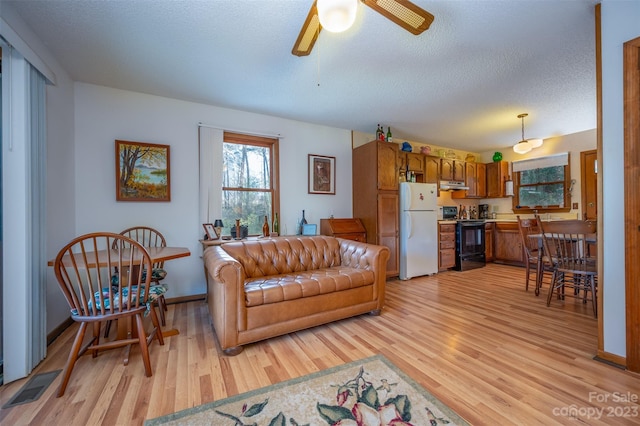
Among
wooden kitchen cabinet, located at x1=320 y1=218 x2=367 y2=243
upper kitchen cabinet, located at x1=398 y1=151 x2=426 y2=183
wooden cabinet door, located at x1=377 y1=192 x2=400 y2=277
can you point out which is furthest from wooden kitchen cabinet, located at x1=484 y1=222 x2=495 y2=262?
wooden kitchen cabinet, located at x1=320 y1=218 x2=367 y2=243

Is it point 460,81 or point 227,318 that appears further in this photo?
point 460,81

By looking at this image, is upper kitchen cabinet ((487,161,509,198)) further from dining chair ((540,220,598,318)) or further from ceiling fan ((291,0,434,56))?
ceiling fan ((291,0,434,56))

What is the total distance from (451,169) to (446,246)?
1.65 m

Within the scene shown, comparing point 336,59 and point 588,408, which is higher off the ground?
point 336,59

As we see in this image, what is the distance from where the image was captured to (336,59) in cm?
239

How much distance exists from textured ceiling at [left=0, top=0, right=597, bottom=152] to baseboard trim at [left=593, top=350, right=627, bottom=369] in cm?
249

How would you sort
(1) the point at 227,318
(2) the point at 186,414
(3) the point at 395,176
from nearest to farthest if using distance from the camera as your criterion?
(2) the point at 186,414
(1) the point at 227,318
(3) the point at 395,176

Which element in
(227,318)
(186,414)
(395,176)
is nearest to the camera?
(186,414)

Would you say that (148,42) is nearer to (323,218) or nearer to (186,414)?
(186,414)

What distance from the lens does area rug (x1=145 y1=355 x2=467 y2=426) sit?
1317mm

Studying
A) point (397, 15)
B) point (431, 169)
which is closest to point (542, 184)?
point (431, 169)

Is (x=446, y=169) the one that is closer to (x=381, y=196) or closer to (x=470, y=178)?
(x=470, y=178)

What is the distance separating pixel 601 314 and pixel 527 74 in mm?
2377

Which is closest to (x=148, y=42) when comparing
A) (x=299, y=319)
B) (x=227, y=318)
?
(x=227, y=318)
